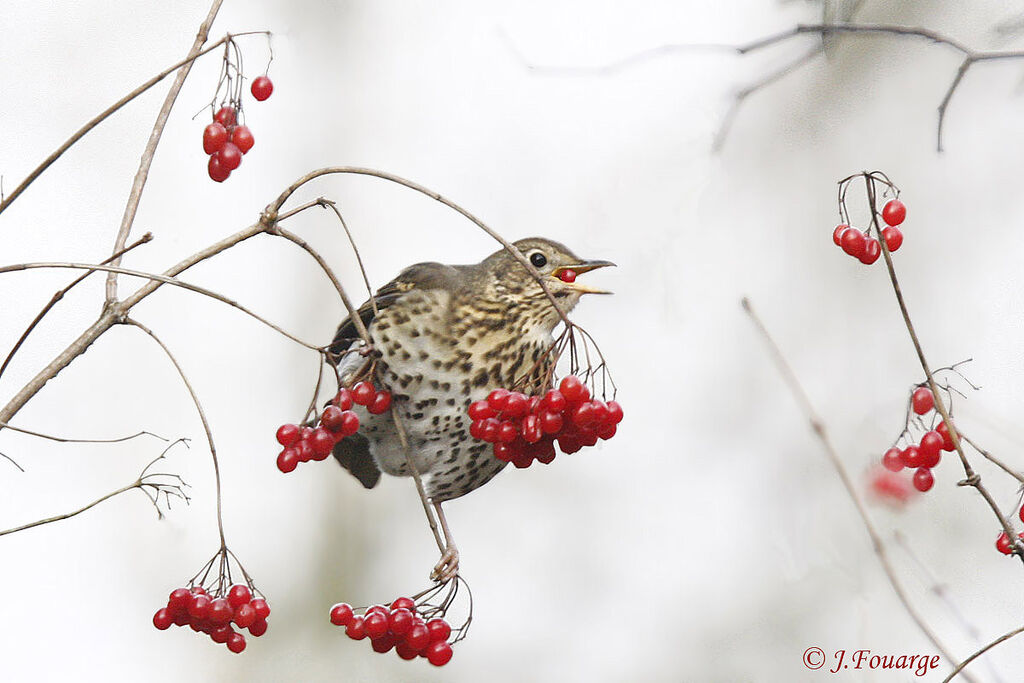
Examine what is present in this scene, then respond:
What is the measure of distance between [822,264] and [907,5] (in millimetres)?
1362

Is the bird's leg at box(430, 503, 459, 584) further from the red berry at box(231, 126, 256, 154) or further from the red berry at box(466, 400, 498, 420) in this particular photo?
the red berry at box(231, 126, 256, 154)

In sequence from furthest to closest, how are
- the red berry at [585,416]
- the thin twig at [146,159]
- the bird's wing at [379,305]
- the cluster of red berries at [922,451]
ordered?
the bird's wing at [379,305] → the cluster of red berries at [922,451] → the red berry at [585,416] → the thin twig at [146,159]

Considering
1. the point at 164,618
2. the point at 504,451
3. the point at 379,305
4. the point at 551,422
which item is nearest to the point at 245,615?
the point at 164,618

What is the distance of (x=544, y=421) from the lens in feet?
5.81

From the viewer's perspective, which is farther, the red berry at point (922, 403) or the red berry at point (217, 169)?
the red berry at point (922, 403)

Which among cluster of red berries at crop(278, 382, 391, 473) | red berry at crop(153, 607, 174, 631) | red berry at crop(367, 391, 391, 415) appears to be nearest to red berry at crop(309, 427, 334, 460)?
cluster of red berries at crop(278, 382, 391, 473)

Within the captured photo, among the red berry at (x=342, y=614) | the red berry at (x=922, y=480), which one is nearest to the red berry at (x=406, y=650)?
the red berry at (x=342, y=614)

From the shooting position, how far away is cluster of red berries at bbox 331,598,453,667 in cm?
196

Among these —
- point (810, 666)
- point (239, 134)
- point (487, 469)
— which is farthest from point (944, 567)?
point (239, 134)

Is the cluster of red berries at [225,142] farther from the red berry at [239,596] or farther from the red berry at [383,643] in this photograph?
the red berry at [383,643]

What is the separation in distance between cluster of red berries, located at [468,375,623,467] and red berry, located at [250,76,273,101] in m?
0.67

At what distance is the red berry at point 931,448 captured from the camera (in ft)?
6.75

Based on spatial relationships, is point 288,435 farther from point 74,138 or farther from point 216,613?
point 74,138

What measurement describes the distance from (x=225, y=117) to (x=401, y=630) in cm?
95
